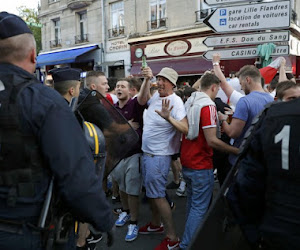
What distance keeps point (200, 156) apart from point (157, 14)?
13713 mm

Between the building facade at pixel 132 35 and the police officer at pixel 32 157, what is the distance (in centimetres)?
1193

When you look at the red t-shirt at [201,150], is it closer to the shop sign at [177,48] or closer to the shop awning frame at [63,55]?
the shop sign at [177,48]

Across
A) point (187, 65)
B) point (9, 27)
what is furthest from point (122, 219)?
point (187, 65)

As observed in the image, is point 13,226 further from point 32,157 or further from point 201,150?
point 201,150

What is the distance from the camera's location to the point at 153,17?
15625mm

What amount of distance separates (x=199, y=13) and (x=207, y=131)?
12215mm

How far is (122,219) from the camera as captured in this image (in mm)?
4082

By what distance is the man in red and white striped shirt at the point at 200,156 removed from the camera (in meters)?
3.07

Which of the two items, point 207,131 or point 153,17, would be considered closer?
point 207,131

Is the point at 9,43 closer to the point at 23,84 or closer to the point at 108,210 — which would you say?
the point at 23,84

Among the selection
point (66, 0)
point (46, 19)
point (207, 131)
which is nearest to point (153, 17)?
point (66, 0)

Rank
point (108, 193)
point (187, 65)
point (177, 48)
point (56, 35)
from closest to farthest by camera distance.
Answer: point (108, 193) → point (187, 65) → point (177, 48) → point (56, 35)

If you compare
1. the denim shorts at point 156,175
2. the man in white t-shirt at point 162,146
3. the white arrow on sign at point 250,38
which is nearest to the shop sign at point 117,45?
the white arrow on sign at point 250,38

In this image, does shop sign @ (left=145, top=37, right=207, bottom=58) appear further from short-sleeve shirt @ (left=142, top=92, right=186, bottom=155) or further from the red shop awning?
short-sleeve shirt @ (left=142, top=92, right=186, bottom=155)
